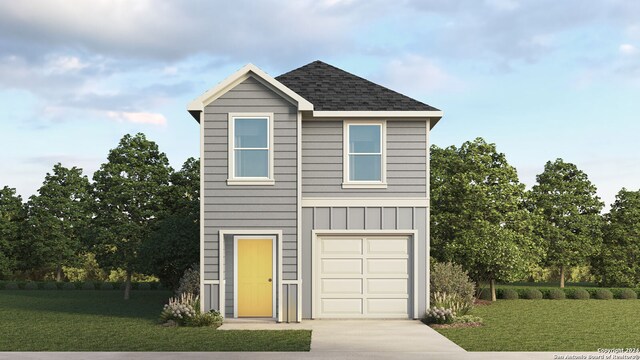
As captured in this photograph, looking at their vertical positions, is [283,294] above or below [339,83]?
below

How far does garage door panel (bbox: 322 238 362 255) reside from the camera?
21719 mm

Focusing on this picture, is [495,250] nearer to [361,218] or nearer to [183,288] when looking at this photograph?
[361,218]

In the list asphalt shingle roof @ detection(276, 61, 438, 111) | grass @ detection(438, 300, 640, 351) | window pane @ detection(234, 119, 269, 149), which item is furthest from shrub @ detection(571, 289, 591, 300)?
window pane @ detection(234, 119, 269, 149)

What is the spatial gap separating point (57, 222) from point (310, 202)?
30.0 m

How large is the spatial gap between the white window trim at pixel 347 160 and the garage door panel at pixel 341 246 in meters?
1.56

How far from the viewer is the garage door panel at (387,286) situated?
21.7 metres

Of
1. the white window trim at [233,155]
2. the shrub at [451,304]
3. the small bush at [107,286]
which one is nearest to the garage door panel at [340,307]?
the shrub at [451,304]

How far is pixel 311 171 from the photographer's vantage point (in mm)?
21641

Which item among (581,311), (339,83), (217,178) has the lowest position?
(581,311)

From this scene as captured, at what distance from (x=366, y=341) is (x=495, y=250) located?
15.4m

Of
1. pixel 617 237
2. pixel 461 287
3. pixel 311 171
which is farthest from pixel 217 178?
pixel 617 237

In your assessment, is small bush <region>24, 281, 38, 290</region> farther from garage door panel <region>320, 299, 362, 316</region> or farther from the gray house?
garage door panel <region>320, 299, 362, 316</region>

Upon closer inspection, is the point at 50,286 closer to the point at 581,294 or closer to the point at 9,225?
the point at 9,225

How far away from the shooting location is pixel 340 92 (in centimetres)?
2253
